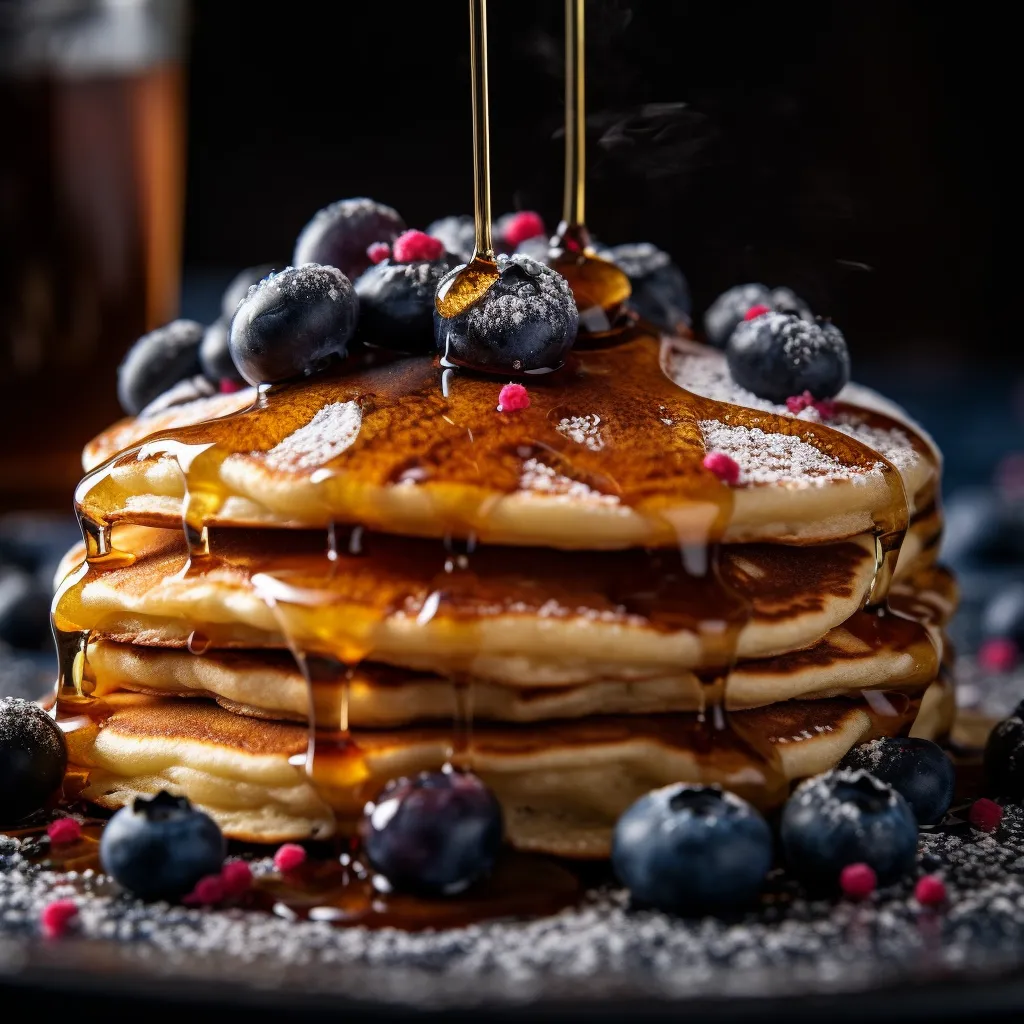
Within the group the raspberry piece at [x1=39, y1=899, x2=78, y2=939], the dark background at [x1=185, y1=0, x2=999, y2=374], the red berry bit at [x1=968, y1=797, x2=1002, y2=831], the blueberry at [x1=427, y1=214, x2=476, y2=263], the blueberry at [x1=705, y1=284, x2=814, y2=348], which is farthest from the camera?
the dark background at [x1=185, y1=0, x2=999, y2=374]

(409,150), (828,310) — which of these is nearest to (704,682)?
(828,310)

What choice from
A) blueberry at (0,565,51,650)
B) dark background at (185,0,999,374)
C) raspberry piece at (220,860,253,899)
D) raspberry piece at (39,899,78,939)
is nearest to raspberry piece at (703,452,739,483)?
raspberry piece at (220,860,253,899)

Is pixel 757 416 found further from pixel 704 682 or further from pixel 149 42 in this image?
pixel 149 42

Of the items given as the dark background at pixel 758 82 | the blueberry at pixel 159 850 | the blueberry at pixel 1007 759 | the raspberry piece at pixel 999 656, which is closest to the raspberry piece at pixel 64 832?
the blueberry at pixel 159 850

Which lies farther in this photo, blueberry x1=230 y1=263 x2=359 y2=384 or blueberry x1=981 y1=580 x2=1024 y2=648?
blueberry x1=981 y1=580 x2=1024 y2=648

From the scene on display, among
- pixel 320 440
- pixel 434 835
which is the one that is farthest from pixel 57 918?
pixel 320 440

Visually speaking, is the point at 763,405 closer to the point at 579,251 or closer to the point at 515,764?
the point at 579,251

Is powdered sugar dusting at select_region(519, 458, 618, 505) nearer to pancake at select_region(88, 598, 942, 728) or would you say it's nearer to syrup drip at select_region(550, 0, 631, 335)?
pancake at select_region(88, 598, 942, 728)
